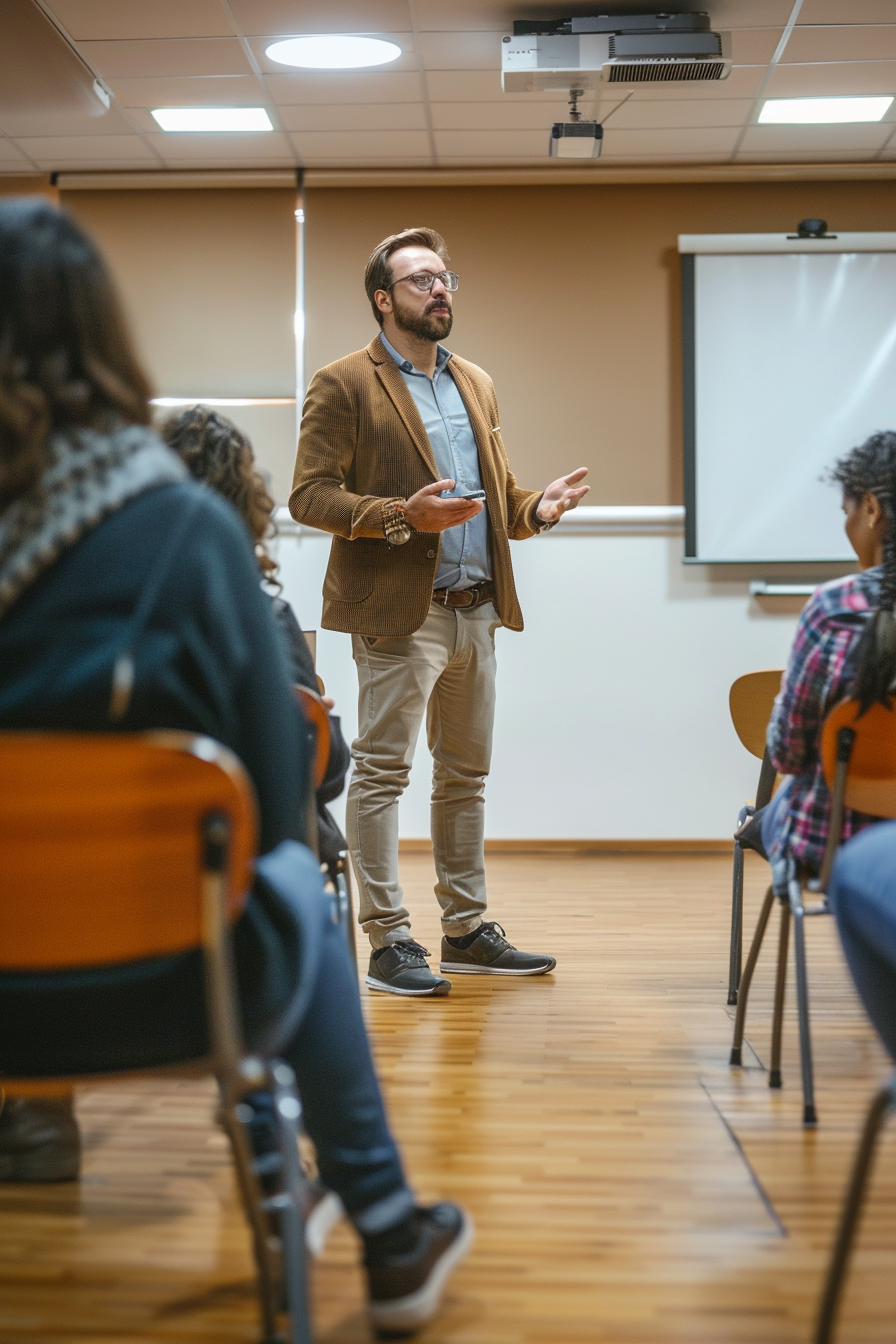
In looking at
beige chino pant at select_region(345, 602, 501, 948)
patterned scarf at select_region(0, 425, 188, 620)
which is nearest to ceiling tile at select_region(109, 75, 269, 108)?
beige chino pant at select_region(345, 602, 501, 948)

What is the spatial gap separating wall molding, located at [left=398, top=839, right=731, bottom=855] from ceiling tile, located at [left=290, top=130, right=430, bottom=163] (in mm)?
2914

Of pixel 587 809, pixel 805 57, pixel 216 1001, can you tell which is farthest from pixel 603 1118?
pixel 805 57

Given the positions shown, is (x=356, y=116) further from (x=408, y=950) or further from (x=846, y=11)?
(x=408, y=950)

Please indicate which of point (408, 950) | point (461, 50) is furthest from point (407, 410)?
point (461, 50)

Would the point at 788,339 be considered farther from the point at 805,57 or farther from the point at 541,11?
the point at 541,11

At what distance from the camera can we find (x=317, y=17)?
12.9ft

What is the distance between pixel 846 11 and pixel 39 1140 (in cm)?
398

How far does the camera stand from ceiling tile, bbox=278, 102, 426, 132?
461 cm

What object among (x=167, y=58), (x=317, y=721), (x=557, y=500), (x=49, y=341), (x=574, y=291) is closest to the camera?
(x=49, y=341)

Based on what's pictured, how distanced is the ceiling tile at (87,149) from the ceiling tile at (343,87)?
795 mm

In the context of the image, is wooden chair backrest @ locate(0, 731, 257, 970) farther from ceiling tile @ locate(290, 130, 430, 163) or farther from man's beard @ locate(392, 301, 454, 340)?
ceiling tile @ locate(290, 130, 430, 163)

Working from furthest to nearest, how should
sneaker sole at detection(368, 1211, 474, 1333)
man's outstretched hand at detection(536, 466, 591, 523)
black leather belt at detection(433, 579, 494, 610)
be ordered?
man's outstretched hand at detection(536, 466, 591, 523) → black leather belt at detection(433, 579, 494, 610) → sneaker sole at detection(368, 1211, 474, 1333)

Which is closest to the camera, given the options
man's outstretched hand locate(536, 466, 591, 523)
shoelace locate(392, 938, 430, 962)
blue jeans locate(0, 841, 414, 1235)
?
blue jeans locate(0, 841, 414, 1235)

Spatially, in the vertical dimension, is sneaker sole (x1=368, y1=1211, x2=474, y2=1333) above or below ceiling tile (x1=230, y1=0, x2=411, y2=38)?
below
